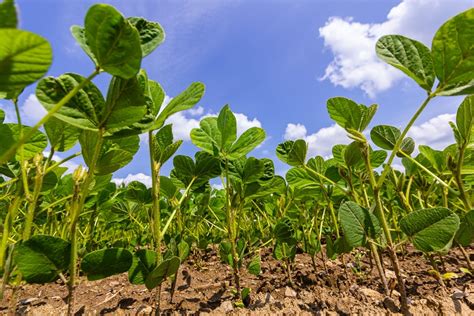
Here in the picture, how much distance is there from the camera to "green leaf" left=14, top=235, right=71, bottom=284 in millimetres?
538

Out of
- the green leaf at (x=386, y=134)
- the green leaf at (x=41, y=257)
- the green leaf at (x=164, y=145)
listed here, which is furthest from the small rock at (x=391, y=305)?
the green leaf at (x=41, y=257)

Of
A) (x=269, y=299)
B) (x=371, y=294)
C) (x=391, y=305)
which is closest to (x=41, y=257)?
(x=269, y=299)

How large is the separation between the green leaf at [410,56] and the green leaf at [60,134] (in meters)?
0.66

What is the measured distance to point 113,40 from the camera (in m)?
0.44

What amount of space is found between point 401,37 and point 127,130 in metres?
0.57

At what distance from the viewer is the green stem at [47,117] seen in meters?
0.38

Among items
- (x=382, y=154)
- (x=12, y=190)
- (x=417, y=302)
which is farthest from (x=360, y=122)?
(x=12, y=190)

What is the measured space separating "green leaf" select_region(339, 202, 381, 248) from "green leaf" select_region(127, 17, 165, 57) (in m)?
0.49

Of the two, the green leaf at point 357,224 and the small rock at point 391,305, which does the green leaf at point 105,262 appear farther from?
the small rock at point 391,305

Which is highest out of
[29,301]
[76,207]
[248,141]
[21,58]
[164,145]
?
[248,141]

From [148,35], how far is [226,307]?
36.2 inches

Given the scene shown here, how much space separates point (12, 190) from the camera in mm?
951

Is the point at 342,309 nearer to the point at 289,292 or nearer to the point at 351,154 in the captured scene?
the point at 289,292

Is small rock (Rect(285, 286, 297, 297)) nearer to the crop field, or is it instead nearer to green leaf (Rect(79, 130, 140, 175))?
the crop field
